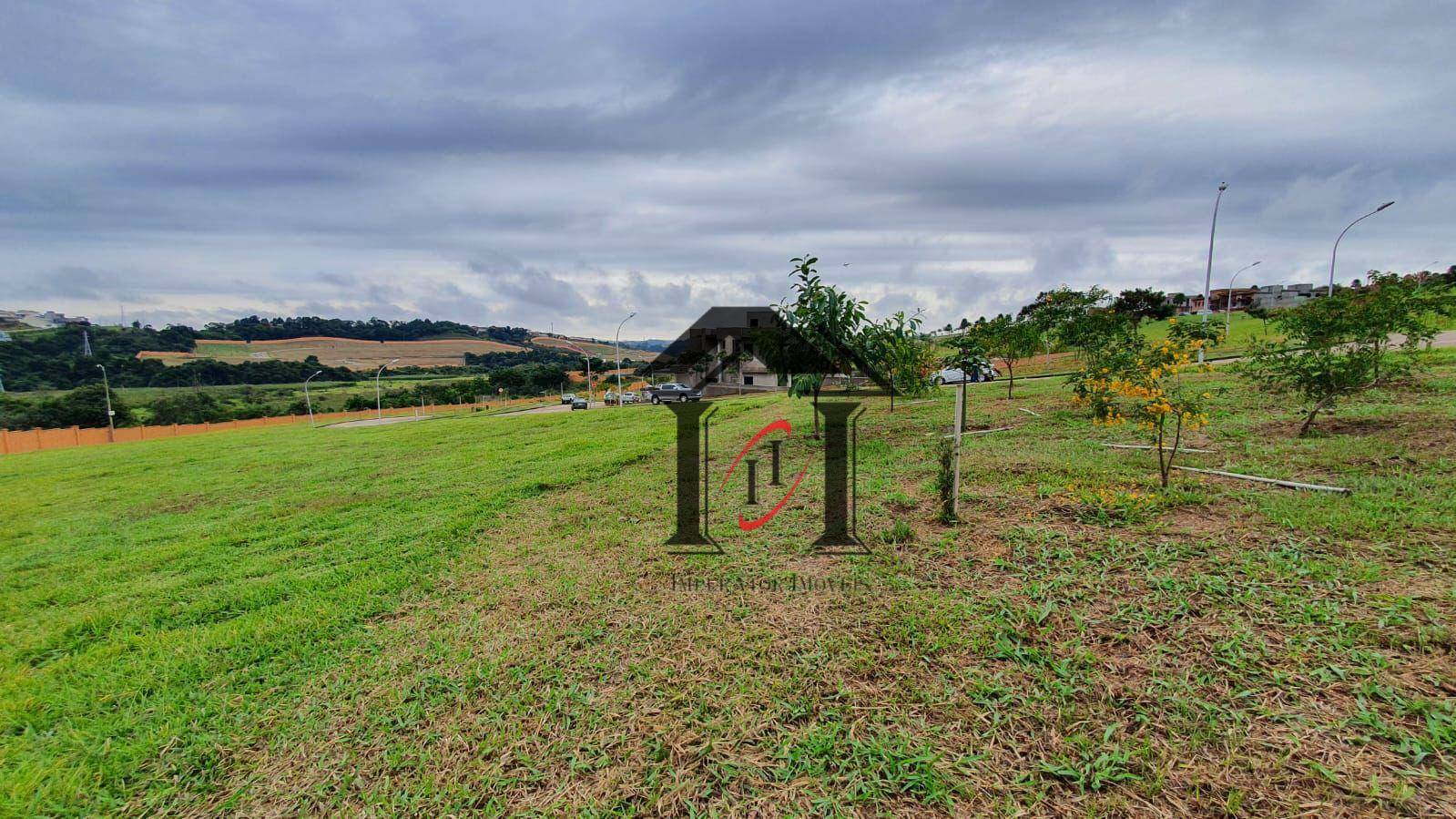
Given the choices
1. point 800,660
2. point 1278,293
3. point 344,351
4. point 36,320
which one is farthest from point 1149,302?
point 36,320

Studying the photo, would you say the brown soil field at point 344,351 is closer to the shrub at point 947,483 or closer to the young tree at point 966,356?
the young tree at point 966,356

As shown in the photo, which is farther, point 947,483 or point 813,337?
point 813,337

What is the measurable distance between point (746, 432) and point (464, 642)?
292 inches

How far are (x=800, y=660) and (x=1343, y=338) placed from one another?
768 cm

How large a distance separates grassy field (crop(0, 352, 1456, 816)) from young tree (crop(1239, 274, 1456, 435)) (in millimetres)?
867

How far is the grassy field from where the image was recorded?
6.84 ft

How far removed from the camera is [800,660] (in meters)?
2.82

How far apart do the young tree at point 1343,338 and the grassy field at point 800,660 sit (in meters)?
0.87

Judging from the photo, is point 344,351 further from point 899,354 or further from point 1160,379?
point 1160,379

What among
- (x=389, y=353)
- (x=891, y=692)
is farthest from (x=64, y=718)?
(x=389, y=353)

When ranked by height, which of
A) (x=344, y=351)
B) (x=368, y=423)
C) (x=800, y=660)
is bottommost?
(x=368, y=423)

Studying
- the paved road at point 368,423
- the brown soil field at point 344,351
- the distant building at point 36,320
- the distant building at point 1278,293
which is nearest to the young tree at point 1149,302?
the distant building at point 1278,293

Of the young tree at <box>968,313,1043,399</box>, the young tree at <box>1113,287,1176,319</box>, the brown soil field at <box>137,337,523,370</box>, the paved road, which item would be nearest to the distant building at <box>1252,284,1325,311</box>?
the young tree at <box>1113,287,1176,319</box>

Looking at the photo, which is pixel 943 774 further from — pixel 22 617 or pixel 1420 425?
pixel 1420 425
